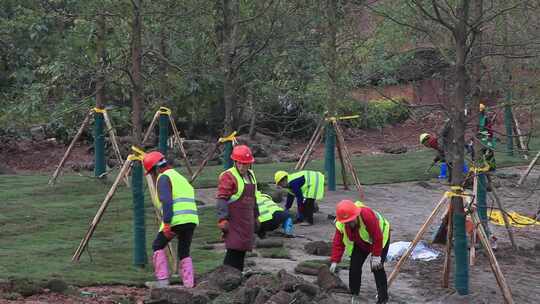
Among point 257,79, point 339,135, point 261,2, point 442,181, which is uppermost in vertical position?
point 261,2

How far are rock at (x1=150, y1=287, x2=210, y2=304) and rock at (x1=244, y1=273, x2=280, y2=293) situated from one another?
0.68 meters

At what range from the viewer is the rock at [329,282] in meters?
10.4

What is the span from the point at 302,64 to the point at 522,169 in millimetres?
8437

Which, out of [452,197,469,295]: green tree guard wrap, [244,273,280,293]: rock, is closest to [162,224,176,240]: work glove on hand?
[244,273,280,293]: rock

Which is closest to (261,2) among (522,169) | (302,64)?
(302,64)

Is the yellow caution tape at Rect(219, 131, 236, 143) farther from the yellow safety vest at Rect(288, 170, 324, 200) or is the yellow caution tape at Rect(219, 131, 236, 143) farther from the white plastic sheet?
the white plastic sheet

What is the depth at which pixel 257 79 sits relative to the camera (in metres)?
16.0

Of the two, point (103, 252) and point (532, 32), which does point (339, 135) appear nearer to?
point (532, 32)

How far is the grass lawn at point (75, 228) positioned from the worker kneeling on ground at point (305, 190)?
1.46 m

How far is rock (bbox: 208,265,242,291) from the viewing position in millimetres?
9539

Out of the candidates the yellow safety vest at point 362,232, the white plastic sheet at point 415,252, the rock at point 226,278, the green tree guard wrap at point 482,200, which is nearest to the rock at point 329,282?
the yellow safety vest at point 362,232

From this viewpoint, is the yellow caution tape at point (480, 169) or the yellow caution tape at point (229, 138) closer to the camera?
the yellow caution tape at point (480, 169)

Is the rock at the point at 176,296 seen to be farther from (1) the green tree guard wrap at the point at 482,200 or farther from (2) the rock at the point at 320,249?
(1) the green tree guard wrap at the point at 482,200

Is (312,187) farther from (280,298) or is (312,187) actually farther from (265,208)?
(280,298)
